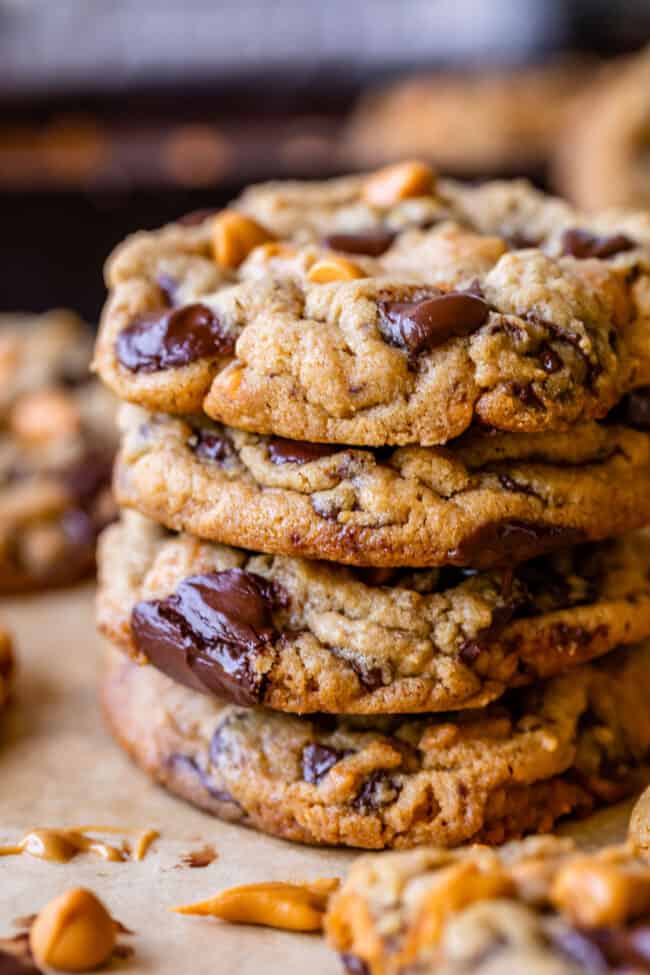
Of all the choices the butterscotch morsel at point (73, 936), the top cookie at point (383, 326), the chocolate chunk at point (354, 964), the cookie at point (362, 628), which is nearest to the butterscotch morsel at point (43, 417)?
the top cookie at point (383, 326)

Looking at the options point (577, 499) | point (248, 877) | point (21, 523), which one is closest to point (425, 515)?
point (577, 499)

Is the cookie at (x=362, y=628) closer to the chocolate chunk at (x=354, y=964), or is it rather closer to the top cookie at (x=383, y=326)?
the top cookie at (x=383, y=326)

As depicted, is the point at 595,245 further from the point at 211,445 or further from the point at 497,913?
the point at 497,913

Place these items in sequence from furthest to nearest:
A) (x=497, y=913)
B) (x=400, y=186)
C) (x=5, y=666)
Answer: (x=5, y=666) < (x=400, y=186) < (x=497, y=913)

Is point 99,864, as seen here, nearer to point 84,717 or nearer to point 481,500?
point 84,717

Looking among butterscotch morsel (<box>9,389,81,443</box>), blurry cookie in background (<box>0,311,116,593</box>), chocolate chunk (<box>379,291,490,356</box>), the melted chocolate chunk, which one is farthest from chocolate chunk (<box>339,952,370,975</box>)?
butterscotch morsel (<box>9,389,81,443</box>)

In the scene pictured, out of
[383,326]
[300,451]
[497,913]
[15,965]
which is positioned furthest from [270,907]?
[383,326]
